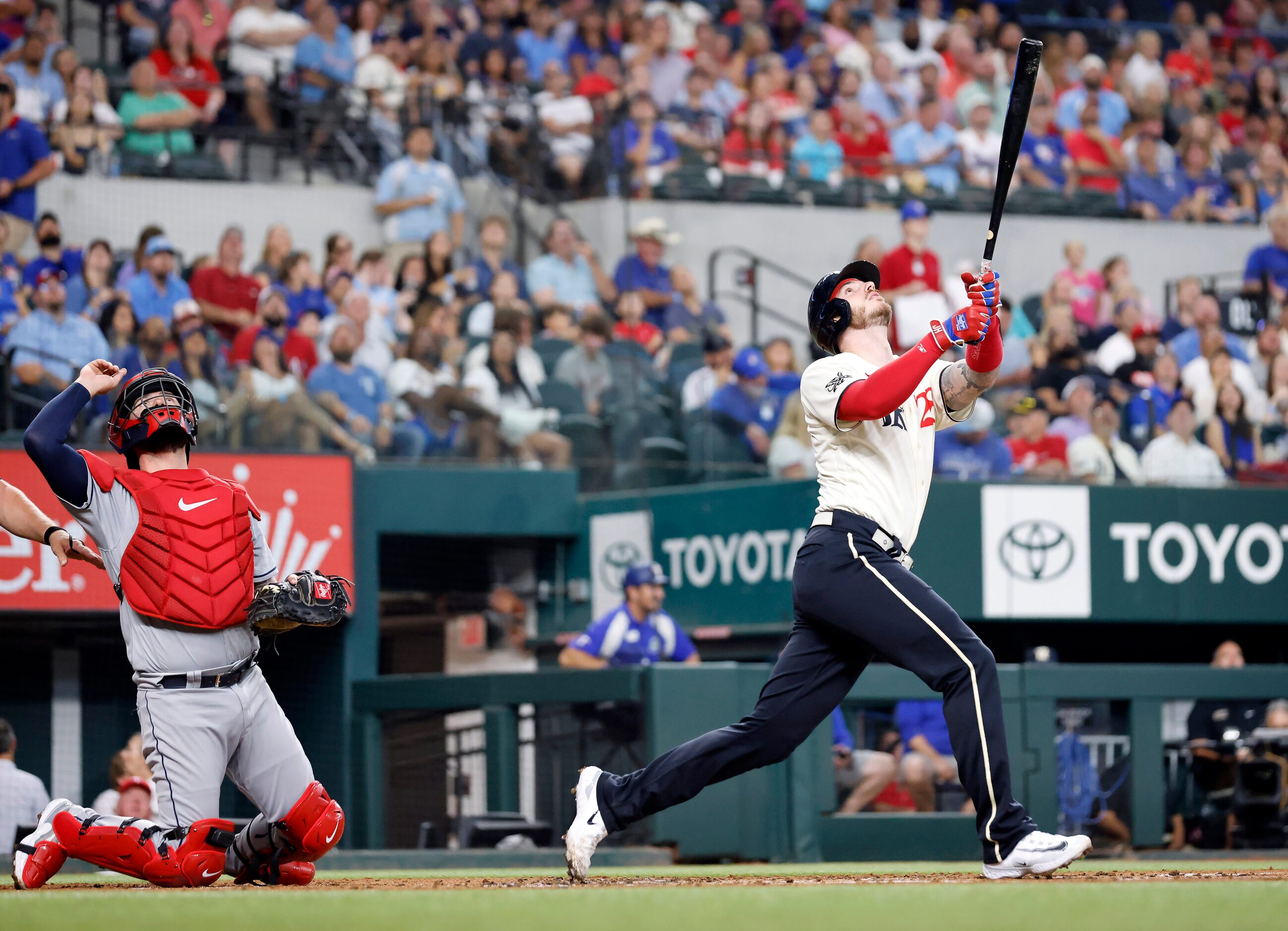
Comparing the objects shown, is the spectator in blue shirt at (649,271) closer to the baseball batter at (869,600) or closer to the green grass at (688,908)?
the baseball batter at (869,600)

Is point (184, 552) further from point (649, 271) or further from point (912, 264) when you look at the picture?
point (912, 264)

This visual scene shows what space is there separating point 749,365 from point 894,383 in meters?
7.75

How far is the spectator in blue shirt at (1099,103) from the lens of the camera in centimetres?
1780

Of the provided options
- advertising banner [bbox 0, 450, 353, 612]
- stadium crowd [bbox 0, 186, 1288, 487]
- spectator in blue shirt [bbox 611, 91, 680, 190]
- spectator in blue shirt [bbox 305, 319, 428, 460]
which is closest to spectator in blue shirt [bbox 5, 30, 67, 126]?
stadium crowd [bbox 0, 186, 1288, 487]

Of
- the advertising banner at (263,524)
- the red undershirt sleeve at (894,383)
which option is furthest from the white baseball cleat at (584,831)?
the advertising banner at (263,524)

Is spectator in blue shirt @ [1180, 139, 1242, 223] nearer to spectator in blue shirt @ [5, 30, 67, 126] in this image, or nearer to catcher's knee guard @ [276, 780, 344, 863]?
spectator in blue shirt @ [5, 30, 67, 126]

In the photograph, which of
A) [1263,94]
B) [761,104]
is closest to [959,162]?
[761,104]

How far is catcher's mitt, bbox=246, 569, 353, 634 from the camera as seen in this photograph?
18.6 feet

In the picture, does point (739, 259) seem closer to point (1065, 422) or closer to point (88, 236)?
point (1065, 422)

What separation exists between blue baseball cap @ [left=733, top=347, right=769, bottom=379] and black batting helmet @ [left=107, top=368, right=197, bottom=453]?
24.5 ft

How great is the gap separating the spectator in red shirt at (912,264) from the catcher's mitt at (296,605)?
8.51m

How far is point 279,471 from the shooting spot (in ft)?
38.8

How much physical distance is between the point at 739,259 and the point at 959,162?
2514 millimetres

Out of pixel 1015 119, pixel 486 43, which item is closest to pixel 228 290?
pixel 486 43
